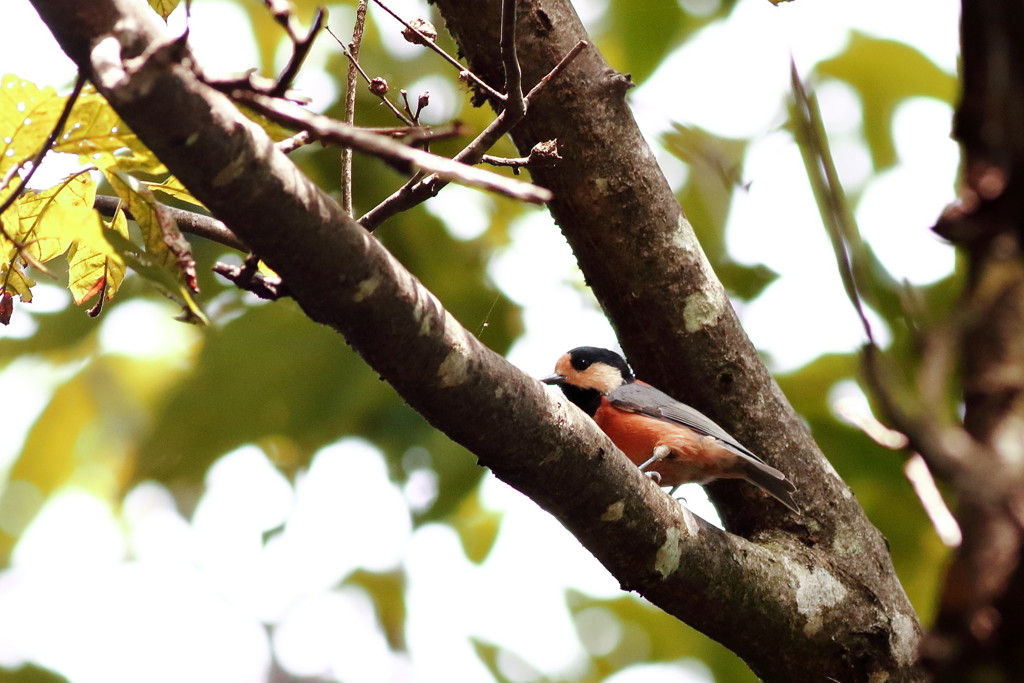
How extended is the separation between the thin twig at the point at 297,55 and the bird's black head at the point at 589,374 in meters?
3.74

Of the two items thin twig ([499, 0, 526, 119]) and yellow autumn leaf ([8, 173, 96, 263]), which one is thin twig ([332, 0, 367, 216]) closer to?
thin twig ([499, 0, 526, 119])

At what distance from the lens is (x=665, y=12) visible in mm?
5062

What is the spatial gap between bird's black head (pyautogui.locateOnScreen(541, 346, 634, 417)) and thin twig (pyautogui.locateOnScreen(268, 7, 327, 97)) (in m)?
3.74

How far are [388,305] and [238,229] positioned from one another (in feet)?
1.07

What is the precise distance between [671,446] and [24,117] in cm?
301

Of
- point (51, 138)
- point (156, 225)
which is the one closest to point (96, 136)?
point (51, 138)

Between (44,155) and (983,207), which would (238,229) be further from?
(983,207)

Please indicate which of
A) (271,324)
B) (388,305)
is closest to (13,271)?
(388,305)

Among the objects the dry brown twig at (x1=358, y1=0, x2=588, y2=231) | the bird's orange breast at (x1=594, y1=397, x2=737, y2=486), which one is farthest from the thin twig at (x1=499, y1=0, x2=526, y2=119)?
the bird's orange breast at (x1=594, y1=397, x2=737, y2=486)

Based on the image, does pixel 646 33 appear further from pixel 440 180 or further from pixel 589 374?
pixel 440 180

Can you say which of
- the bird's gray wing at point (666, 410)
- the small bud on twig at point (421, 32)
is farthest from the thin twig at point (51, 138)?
the bird's gray wing at point (666, 410)

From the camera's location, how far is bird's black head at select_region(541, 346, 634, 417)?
5.24 metres

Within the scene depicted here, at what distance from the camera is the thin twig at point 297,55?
4.58 feet

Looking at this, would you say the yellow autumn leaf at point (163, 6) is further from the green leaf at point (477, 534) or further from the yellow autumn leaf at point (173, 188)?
the green leaf at point (477, 534)
